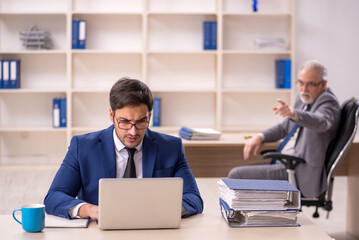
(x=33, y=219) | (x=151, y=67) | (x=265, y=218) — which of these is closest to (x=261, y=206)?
(x=265, y=218)

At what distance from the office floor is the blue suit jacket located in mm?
2005

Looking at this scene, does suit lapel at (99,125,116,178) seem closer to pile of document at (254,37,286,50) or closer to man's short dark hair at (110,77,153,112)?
man's short dark hair at (110,77,153,112)

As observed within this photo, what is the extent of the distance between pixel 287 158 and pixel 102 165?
161 cm

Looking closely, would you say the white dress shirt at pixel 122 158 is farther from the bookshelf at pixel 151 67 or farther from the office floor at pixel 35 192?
the bookshelf at pixel 151 67

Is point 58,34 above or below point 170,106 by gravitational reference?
above

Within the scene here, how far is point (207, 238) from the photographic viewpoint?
1773 mm

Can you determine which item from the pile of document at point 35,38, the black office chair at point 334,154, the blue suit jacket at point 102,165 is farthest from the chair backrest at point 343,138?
the pile of document at point 35,38

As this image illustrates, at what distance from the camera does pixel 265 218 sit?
193 centimetres

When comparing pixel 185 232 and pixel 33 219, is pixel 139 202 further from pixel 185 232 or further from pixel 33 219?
pixel 33 219

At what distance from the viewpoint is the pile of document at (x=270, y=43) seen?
19.8 ft

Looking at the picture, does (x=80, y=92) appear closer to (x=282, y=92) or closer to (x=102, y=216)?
(x=282, y=92)

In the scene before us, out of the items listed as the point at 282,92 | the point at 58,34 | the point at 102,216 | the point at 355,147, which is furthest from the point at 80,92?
the point at 102,216

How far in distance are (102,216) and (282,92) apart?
483 centimetres

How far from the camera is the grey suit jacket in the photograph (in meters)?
3.43
